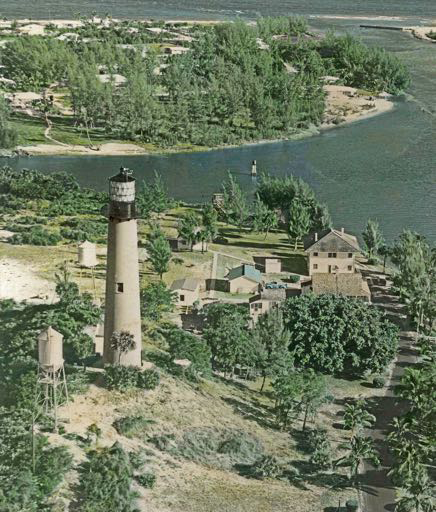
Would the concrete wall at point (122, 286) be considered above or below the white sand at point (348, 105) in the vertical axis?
below

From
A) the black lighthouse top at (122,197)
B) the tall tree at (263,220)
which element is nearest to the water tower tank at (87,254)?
the tall tree at (263,220)

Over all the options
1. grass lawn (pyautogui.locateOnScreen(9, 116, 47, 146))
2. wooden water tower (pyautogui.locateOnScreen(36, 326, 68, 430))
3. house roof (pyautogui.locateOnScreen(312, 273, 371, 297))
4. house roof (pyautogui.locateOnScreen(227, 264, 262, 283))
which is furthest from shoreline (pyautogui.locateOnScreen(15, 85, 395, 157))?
wooden water tower (pyautogui.locateOnScreen(36, 326, 68, 430))

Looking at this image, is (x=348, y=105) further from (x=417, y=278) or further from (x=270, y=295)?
(x=270, y=295)

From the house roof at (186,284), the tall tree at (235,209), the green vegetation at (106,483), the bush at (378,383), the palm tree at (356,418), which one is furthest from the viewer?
the tall tree at (235,209)

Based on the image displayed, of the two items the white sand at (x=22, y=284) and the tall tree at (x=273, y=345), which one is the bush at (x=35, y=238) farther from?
the tall tree at (x=273, y=345)

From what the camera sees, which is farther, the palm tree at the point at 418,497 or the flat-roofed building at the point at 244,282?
the flat-roofed building at the point at 244,282

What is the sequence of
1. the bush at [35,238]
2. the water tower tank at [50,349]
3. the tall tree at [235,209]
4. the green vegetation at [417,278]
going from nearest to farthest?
the water tower tank at [50,349], the green vegetation at [417,278], the bush at [35,238], the tall tree at [235,209]

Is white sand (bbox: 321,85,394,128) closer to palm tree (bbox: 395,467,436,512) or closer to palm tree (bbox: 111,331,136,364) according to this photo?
Result: palm tree (bbox: 111,331,136,364)

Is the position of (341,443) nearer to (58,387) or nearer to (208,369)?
(208,369)
